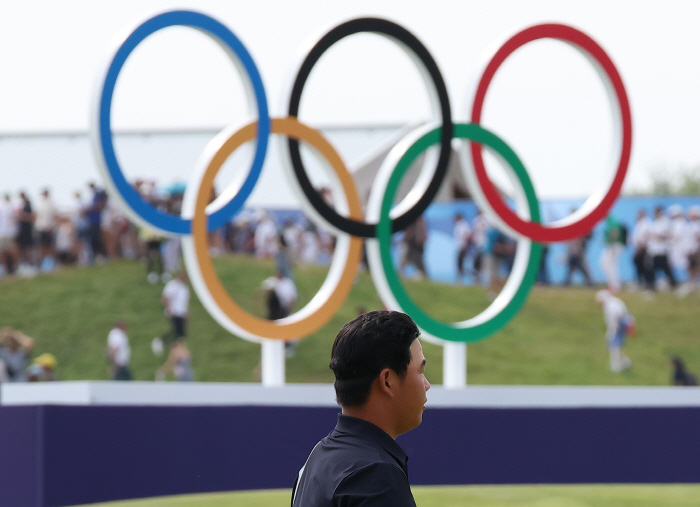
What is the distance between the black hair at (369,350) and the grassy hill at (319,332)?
70.2ft

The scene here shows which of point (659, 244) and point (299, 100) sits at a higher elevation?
point (299, 100)

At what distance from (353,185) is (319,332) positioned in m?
15.1

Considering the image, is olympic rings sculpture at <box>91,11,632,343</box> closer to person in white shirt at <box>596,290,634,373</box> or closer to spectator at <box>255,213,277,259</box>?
person in white shirt at <box>596,290,634,373</box>

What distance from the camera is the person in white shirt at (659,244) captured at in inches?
955

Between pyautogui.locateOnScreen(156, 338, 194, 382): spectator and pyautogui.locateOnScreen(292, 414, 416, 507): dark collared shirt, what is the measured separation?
16360 millimetres

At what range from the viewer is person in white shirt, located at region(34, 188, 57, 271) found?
20859 millimetres

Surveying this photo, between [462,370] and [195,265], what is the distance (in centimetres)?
347

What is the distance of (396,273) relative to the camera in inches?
436

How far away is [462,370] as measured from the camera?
38.8ft

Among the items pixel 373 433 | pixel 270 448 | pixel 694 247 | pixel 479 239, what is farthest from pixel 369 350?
pixel 694 247

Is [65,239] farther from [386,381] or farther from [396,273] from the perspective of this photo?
[386,381]

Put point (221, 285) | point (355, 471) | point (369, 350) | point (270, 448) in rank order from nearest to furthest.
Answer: point (355, 471) → point (369, 350) → point (270, 448) → point (221, 285)

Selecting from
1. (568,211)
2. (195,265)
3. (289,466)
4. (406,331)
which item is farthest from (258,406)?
(568,211)

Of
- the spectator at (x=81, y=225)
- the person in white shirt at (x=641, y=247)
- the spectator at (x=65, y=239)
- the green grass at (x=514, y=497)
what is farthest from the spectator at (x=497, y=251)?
the green grass at (x=514, y=497)
